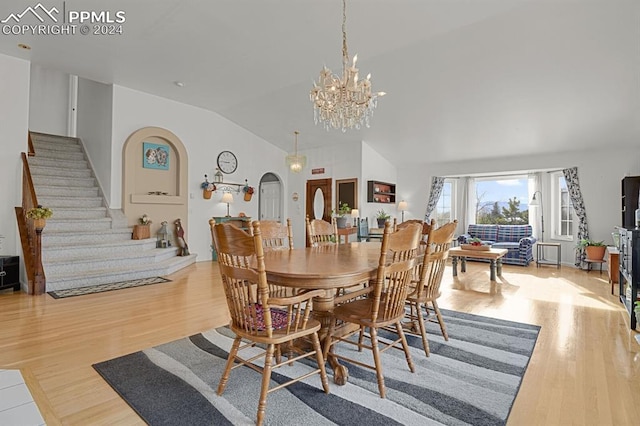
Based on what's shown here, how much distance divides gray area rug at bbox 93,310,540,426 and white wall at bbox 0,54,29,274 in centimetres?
379

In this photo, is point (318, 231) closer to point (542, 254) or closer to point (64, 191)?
point (64, 191)

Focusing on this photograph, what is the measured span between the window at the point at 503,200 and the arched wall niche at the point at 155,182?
7.14m

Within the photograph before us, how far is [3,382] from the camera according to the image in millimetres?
2043

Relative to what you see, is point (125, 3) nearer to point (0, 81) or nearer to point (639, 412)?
point (0, 81)

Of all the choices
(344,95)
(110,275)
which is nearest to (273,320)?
(344,95)

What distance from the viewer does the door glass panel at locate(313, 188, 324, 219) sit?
8.47 m

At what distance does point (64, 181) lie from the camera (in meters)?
6.11

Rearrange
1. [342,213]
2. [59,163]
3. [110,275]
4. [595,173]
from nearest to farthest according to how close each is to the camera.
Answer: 1. [110,275]
2. [59,163]
3. [595,173]
4. [342,213]

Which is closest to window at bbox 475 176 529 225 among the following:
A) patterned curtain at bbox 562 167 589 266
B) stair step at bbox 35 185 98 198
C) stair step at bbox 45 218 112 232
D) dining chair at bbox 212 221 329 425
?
patterned curtain at bbox 562 167 589 266

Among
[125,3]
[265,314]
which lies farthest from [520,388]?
[125,3]

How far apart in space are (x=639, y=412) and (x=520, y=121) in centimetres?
511

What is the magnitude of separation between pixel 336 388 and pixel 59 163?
706 cm

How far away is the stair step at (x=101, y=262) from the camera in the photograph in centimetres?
459

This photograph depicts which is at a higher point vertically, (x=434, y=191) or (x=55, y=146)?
(x=55, y=146)
